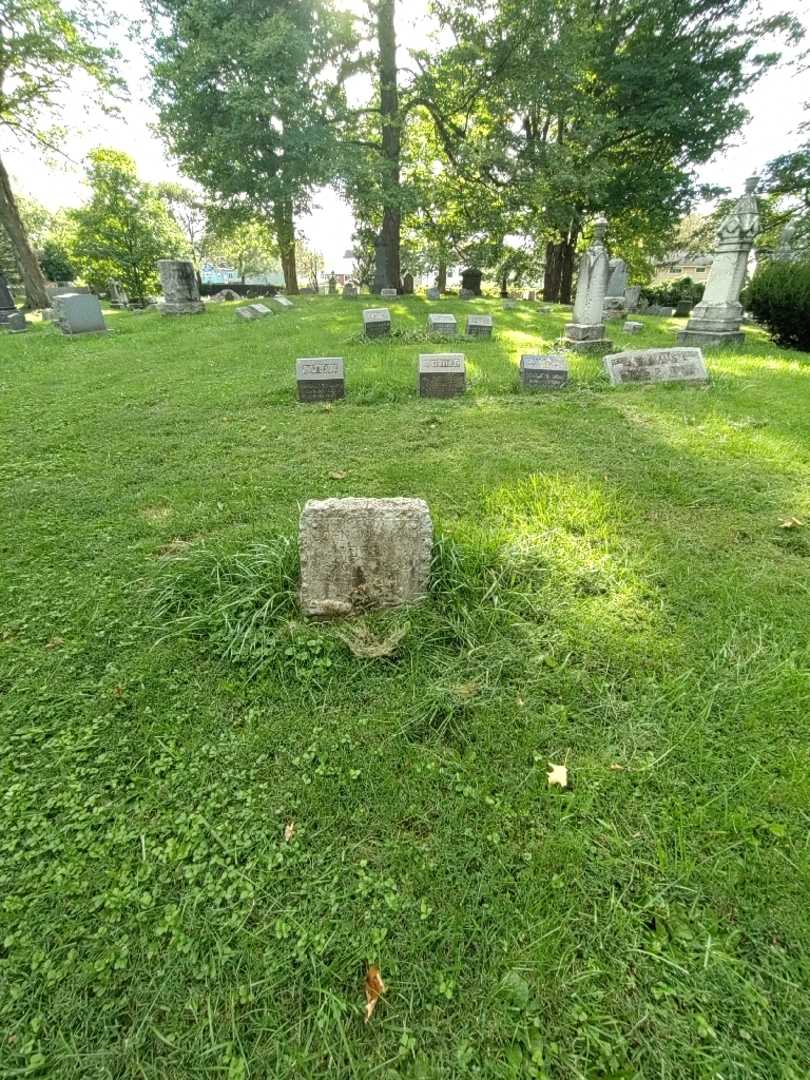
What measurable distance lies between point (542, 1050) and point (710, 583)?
2.31 meters

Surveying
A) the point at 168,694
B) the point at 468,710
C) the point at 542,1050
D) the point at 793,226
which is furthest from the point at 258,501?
the point at 793,226

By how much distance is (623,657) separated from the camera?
2.29 m

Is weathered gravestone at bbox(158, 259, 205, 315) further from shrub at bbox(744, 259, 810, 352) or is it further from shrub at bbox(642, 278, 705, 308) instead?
shrub at bbox(642, 278, 705, 308)

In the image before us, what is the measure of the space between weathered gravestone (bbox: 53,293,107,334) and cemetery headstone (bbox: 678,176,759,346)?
45.7 ft

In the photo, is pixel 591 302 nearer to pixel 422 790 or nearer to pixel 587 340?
pixel 587 340

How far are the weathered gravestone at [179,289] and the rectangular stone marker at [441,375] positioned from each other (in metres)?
12.0

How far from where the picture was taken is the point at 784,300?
30.7 feet

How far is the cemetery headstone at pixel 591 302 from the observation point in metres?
8.93

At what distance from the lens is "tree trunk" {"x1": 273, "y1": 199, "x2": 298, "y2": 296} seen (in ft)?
55.8

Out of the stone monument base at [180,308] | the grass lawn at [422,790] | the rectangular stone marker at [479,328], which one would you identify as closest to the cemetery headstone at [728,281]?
the rectangular stone marker at [479,328]

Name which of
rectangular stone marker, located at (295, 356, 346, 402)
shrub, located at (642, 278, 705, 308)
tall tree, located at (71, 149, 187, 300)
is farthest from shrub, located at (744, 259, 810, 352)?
tall tree, located at (71, 149, 187, 300)

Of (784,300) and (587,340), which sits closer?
(587,340)

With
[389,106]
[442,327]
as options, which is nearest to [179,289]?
[442,327]

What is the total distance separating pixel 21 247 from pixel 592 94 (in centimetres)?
2147
